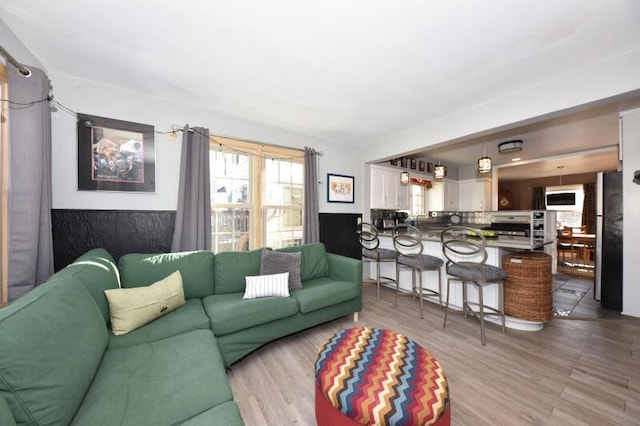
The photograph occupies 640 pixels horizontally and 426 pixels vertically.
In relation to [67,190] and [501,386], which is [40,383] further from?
[501,386]

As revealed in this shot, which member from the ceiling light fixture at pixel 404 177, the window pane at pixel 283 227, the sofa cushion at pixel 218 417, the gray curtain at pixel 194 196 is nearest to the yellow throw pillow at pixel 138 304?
the gray curtain at pixel 194 196

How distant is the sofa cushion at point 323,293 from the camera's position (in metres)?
2.22

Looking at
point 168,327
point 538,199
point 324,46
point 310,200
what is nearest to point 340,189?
point 310,200

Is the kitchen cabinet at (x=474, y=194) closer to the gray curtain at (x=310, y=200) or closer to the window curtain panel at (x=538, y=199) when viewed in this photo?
the window curtain panel at (x=538, y=199)

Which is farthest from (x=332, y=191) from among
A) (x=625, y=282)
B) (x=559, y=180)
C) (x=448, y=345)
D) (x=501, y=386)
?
(x=559, y=180)

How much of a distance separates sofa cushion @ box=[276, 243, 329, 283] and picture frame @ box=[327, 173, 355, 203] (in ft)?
3.69

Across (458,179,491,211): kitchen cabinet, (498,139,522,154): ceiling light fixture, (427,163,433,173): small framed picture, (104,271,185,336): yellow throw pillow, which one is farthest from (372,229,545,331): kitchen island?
(458,179,491,211): kitchen cabinet

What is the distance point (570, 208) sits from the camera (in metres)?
7.20

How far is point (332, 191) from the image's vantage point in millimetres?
3883

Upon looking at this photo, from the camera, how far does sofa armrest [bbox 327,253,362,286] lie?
8.80 feet

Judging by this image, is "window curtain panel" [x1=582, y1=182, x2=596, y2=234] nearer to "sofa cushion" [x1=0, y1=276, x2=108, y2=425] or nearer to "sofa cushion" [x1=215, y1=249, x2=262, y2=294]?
"sofa cushion" [x1=215, y1=249, x2=262, y2=294]

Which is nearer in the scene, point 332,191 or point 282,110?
point 282,110

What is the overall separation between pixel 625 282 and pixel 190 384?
4398mm

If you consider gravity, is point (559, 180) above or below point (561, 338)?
above
